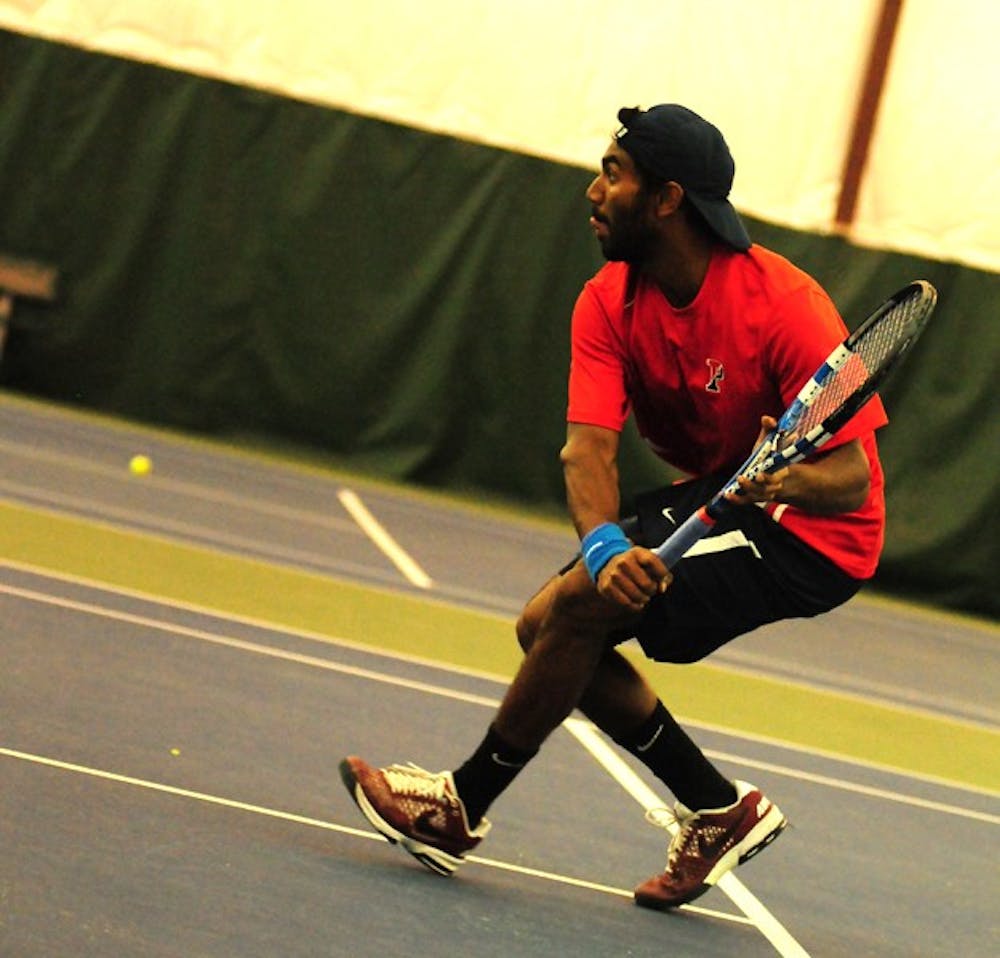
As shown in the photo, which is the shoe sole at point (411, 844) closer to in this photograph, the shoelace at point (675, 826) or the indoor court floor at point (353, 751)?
the indoor court floor at point (353, 751)

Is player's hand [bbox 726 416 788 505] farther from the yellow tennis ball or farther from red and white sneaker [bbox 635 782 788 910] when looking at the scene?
the yellow tennis ball

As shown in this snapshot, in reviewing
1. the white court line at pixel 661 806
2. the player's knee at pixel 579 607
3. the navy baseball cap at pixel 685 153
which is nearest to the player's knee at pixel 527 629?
the player's knee at pixel 579 607

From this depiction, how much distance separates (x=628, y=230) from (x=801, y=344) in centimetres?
35

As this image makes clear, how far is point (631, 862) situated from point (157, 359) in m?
6.92

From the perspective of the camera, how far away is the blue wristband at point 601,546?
3.32 meters

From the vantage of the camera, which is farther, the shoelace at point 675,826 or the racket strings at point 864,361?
the shoelace at point 675,826

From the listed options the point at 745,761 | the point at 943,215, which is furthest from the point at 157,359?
the point at 745,761

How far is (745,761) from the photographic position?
5379 mm

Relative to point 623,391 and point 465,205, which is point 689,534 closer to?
point 623,391

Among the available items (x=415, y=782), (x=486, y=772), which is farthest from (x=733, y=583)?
(x=415, y=782)

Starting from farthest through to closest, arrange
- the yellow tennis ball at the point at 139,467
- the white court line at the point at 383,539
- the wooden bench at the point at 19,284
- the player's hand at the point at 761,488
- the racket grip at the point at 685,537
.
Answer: the wooden bench at the point at 19,284 → the yellow tennis ball at the point at 139,467 → the white court line at the point at 383,539 → the racket grip at the point at 685,537 → the player's hand at the point at 761,488

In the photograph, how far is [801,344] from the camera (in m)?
3.43

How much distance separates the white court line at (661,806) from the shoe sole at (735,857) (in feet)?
0.31

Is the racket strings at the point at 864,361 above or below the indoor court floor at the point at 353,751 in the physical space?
above
